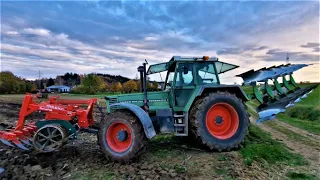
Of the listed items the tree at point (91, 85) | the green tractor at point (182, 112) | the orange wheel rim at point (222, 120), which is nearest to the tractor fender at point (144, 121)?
the green tractor at point (182, 112)

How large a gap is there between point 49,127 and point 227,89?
4450 mm

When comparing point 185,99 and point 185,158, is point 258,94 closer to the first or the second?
point 185,99

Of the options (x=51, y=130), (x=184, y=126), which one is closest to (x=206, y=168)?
(x=184, y=126)

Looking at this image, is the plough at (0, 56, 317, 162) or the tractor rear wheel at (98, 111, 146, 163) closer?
the tractor rear wheel at (98, 111, 146, 163)

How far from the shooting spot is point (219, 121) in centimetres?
655

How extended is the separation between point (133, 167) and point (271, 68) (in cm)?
505

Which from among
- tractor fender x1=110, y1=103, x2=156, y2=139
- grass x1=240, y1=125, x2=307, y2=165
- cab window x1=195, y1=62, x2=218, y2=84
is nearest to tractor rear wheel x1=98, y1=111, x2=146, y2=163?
tractor fender x1=110, y1=103, x2=156, y2=139

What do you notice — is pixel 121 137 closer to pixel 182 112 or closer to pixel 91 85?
pixel 182 112

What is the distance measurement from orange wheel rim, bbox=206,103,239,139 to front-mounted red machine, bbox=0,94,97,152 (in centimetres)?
298

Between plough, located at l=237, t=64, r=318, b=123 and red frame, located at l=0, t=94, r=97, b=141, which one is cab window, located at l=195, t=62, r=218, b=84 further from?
red frame, located at l=0, t=94, r=97, b=141

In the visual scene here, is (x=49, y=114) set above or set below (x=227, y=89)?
below

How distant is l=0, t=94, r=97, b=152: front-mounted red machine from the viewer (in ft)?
20.6

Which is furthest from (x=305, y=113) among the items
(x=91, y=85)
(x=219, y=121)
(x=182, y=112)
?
(x=91, y=85)

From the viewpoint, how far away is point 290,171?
17.4 feet
